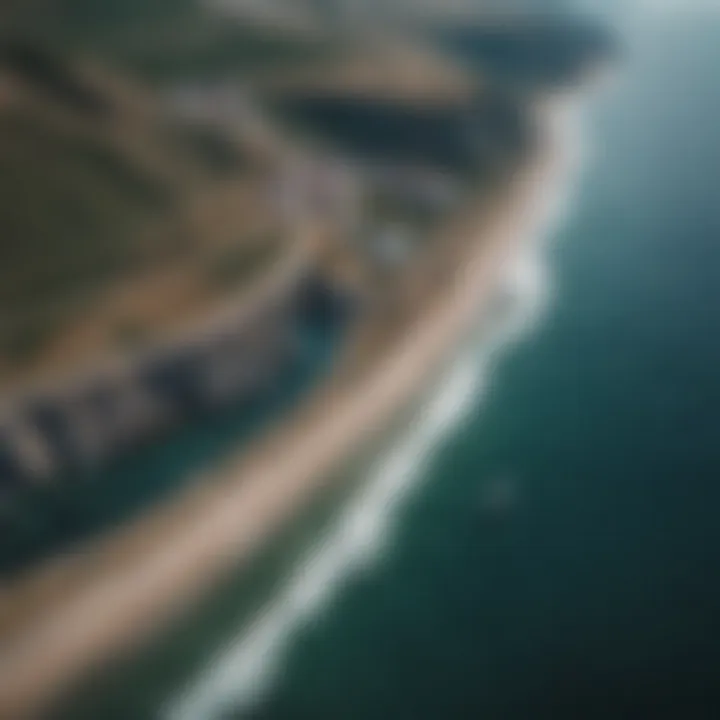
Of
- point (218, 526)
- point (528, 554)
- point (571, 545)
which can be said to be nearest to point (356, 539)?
point (218, 526)

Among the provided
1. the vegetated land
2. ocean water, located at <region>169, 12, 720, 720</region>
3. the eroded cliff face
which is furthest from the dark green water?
the vegetated land

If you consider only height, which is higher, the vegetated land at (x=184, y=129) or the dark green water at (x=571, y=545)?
the vegetated land at (x=184, y=129)

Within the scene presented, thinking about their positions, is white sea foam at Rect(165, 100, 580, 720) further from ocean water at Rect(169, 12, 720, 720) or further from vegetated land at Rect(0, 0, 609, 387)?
vegetated land at Rect(0, 0, 609, 387)

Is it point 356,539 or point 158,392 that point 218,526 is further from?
point 158,392

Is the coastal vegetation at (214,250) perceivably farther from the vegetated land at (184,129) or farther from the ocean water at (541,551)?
the ocean water at (541,551)

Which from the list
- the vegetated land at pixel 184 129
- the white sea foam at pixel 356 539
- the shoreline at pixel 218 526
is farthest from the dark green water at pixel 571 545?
the vegetated land at pixel 184 129

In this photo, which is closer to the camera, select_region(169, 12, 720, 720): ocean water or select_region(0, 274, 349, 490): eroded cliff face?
select_region(169, 12, 720, 720): ocean water
